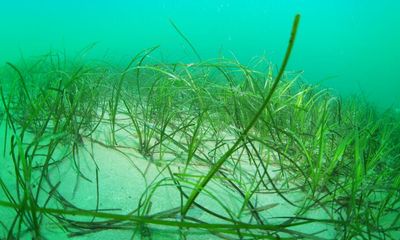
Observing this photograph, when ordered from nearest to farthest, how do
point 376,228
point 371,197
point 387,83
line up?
point 376,228 < point 371,197 < point 387,83

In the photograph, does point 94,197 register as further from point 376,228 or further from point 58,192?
point 376,228

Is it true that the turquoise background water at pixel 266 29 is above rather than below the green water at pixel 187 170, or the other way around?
above

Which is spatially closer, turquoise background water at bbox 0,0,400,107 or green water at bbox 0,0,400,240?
green water at bbox 0,0,400,240

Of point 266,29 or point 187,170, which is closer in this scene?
point 187,170

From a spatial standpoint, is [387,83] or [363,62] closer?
[387,83]

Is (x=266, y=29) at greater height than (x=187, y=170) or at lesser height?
greater

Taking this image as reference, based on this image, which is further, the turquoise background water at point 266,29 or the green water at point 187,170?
the turquoise background water at point 266,29

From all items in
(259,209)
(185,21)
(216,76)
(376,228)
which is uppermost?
(185,21)

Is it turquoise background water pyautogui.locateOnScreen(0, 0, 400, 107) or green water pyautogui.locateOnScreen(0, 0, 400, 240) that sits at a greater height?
turquoise background water pyautogui.locateOnScreen(0, 0, 400, 107)

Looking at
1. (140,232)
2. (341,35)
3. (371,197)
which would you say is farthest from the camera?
(341,35)

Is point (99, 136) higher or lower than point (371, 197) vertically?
higher

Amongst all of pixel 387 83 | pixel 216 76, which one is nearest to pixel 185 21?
pixel 387 83
